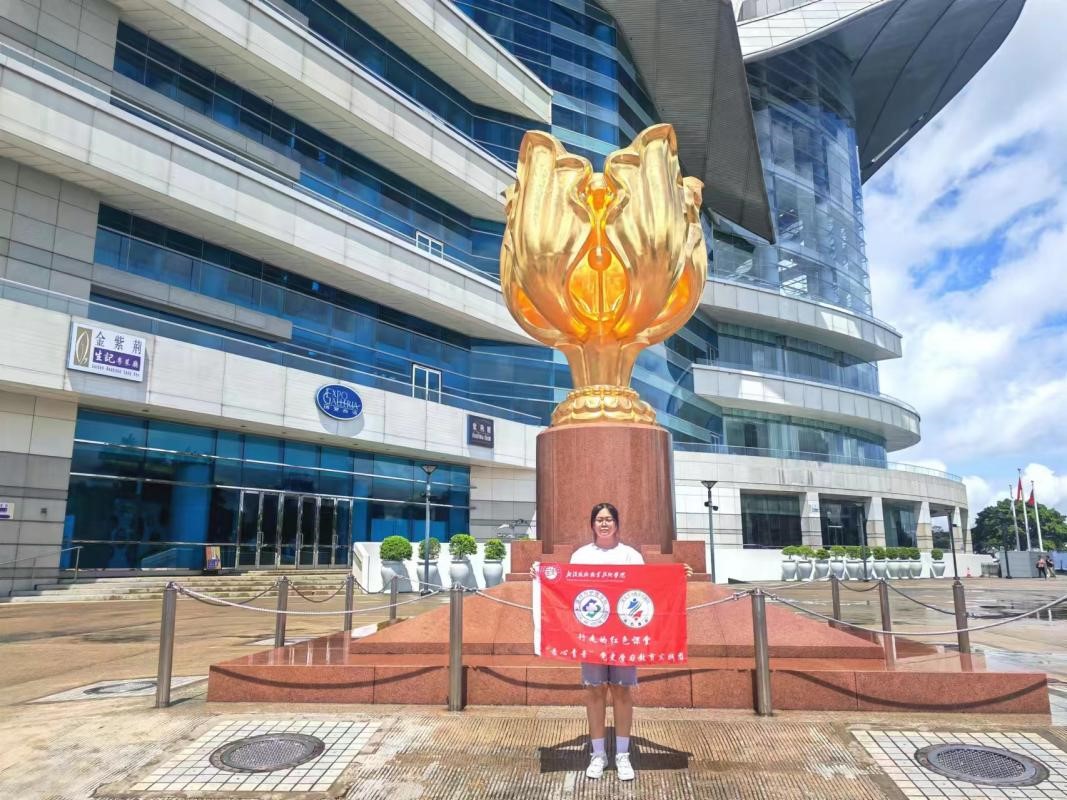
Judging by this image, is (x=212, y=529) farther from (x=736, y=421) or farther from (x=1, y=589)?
(x=736, y=421)

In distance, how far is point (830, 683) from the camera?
6121 millimetres

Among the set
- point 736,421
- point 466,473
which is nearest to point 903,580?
point 736,421

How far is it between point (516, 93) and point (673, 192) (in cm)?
2567

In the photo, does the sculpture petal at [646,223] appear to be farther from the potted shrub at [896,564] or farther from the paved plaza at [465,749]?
the potted shrub at [896,564]

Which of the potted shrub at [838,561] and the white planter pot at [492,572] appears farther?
the potted shrub at [838,561]

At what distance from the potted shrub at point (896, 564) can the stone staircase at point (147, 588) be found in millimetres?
26396

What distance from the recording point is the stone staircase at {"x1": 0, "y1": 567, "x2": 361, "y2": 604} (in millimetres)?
17781

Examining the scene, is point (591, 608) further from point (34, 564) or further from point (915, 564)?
point (915, 564)

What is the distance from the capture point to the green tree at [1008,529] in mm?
79562

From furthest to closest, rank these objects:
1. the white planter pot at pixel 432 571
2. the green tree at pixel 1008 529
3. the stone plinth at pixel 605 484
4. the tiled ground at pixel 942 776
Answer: the green tree at pixel 1008 529 → the white planter pot at pixel 432 571 → the stone plinth at pixel 605 484 → the tiled ground at pixel 942 776

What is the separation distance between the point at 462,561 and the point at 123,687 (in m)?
13.9

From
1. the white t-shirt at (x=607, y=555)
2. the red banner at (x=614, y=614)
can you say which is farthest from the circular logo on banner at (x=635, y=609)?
the white t-shirt at (x=607, y=555)

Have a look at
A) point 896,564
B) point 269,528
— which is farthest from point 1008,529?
point 269,528

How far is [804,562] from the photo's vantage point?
31.8 m
